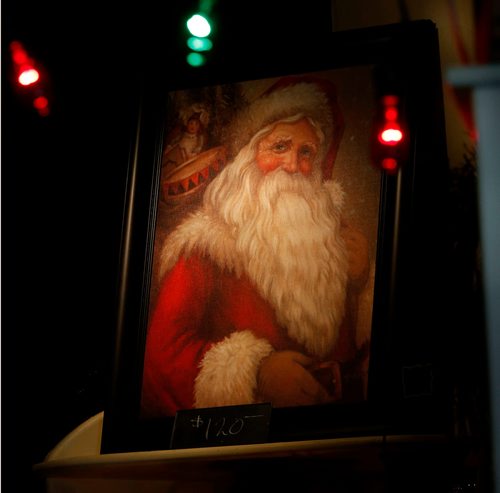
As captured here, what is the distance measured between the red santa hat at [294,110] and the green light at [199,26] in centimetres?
31

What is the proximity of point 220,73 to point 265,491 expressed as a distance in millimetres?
1141

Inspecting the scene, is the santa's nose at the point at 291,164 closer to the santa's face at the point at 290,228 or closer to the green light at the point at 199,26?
the santa's face at the point at 290,228

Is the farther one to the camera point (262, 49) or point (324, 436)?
point (262, 49)

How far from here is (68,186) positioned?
2395 millimetres

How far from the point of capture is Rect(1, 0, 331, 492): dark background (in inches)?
87.3

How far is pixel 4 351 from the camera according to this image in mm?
2191

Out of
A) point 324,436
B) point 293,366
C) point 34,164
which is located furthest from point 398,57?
point 34,164

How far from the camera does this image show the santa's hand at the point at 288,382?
62.9 inches

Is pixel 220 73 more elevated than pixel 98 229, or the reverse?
pixel 220 73

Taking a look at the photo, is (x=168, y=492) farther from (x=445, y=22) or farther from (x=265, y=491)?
(x=445, y=22)

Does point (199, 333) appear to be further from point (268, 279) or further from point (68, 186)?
point (68, 186)

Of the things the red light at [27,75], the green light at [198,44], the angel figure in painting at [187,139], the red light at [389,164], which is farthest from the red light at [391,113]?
the red light at [27,75]

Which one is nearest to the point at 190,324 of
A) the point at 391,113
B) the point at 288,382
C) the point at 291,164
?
the point at 288,382

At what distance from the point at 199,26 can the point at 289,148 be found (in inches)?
20.6
